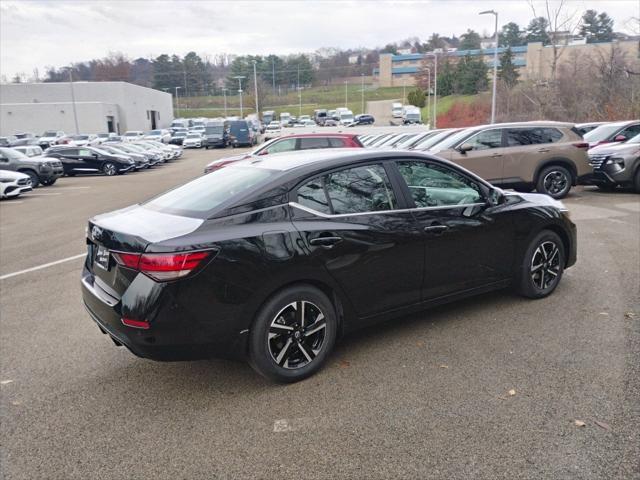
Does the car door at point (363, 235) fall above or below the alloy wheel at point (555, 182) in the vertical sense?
above

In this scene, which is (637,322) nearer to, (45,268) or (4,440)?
(4,440)

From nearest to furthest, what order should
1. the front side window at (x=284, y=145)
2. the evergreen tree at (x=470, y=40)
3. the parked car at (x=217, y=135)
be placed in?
the front side window at (x=284, y=145) → the parked car at (x=217, y=135) → the evergreen tree at (x=470, y=40)

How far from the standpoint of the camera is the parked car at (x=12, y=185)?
1688cm

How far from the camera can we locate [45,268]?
25.5ft

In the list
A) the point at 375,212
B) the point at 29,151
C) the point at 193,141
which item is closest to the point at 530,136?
the point at 375,212

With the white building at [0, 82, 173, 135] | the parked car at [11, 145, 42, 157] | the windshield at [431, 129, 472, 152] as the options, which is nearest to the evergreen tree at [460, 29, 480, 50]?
the white building at [0, 82, 173, 135]

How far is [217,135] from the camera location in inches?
1934

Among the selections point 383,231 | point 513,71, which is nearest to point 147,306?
point 383,231

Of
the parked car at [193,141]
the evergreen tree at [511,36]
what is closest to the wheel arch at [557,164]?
the parked car at [193,141]

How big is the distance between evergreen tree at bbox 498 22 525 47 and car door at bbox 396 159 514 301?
12208cm

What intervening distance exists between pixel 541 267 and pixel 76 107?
73.0 meters

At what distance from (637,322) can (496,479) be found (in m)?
2.78

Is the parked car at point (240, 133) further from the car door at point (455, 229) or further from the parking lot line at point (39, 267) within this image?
the car door at point (455, 229)

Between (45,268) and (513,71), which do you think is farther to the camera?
(513,71)
